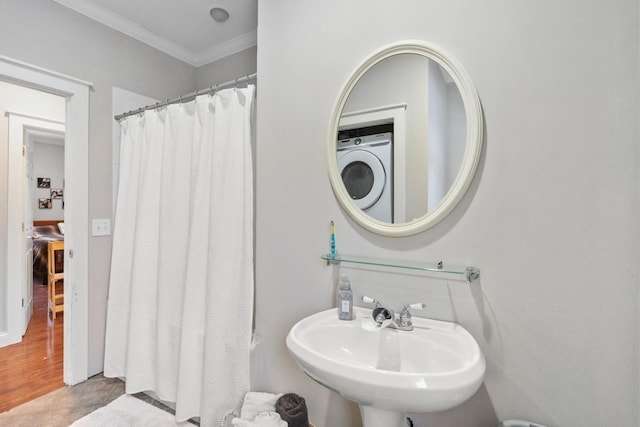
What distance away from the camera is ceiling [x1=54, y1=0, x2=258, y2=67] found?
78.3 inches

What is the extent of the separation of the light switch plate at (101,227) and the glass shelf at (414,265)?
1.75m

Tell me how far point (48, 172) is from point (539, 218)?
827cm

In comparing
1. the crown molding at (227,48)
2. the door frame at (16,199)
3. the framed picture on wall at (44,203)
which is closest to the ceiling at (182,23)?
the crown molding at (227,48)

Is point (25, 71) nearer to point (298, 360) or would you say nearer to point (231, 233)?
point (231, 233)

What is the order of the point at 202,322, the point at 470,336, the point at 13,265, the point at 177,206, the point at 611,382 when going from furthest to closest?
the point at 13,265
the point at 177,206
the point at 202,322
the point at 470,336
the point at 611,382

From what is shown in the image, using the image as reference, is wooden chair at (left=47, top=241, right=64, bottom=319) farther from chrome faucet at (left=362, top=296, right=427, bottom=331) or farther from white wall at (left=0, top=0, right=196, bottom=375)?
chrome faucet at (left=362, top=296, right=427, bottom=331)

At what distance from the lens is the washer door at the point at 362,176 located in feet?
4.24

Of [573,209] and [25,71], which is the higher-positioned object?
[25,71]

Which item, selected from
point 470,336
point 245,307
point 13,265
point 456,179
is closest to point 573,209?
point 456,179

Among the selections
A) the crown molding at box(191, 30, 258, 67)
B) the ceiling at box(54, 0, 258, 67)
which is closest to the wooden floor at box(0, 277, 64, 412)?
the ceiling at box(54, 0, 258, 67)

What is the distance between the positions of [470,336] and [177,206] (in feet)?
5.48

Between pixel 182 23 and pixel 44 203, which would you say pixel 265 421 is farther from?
pixel 44 203

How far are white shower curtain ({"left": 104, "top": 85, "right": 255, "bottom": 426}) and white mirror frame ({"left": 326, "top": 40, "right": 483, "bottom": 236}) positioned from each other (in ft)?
1.62

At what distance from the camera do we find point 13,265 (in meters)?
2.72
